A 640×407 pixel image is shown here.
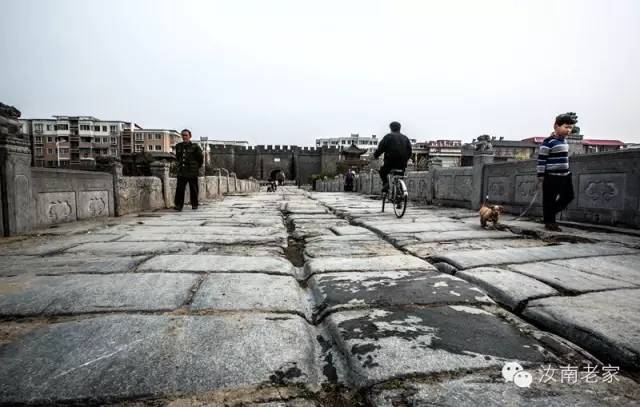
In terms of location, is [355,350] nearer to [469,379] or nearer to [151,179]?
[469,379]

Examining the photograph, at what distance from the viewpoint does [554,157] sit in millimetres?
3844

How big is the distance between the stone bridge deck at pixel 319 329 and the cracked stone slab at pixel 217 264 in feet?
0.05

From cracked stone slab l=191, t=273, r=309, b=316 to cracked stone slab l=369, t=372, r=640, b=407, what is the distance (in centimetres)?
62

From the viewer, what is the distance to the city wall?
3.72 meters

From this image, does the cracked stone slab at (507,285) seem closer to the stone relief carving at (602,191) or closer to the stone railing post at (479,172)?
the stone relief carving at (602,191)

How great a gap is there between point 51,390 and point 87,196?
16.0 ft

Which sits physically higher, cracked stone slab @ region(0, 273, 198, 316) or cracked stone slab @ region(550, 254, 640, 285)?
cracked stone slab @ region(550, 254, 640, 285)

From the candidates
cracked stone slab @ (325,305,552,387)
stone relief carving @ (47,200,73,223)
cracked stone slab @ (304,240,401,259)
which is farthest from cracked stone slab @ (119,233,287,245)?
cracked stone slab @ (325,305,552,387)

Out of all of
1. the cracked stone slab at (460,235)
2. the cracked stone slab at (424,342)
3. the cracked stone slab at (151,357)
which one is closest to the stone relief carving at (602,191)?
the cracked stone slab at (460,235)

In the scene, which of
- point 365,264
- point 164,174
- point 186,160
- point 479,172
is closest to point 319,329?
point 365,264

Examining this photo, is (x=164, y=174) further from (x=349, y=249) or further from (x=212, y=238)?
(x=349, y=249)

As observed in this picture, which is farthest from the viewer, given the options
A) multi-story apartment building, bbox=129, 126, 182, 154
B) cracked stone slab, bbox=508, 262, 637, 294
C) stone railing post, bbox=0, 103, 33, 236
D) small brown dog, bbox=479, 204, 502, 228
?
multi-story apartment building, bbox=129, 126, 182, 154

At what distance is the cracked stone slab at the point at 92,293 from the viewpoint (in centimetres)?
138

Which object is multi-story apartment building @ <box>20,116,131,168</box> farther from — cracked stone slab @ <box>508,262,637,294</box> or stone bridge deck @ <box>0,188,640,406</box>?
cracked stone slab @ <box>508,262,637,294</box>
